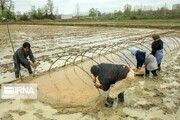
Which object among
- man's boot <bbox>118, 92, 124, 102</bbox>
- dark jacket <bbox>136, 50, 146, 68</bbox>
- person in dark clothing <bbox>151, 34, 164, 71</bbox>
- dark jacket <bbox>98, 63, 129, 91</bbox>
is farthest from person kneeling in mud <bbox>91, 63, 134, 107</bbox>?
person in dark clothing <bbox>151, 34, 164, 71</bbox>

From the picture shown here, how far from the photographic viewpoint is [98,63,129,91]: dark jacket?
15.4ft

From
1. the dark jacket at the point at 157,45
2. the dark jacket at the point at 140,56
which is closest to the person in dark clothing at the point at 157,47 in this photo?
the dark jacket at the point at 157,45

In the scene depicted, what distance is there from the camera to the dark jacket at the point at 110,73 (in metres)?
4.69

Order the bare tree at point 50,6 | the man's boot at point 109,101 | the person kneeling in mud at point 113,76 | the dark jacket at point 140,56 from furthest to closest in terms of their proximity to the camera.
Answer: the bare tree at point 50,6, the dark jacket at point 140,56, the man's boot at point 109,101, the person kneeling in mud at point 113,76

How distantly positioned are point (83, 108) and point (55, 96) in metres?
1.00

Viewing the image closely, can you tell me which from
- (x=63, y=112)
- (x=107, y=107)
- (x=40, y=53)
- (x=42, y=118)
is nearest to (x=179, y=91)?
(x=107, y=107)

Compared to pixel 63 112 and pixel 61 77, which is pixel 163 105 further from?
pixel 61 77

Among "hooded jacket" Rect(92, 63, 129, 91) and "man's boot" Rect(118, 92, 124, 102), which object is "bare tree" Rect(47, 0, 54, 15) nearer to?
"man's boot" Rect(118, 92, 124, 102)

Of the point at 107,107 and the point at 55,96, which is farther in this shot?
the point at 55,96

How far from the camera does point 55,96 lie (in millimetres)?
5805

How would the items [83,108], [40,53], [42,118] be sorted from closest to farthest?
[42,118] < [83,108] < [40,53]

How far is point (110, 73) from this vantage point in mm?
4711

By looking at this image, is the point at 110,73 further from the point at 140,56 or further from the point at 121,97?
the point at 140,56

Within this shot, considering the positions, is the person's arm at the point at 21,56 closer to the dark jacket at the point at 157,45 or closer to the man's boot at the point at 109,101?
the man's boot at the point at 109,101
